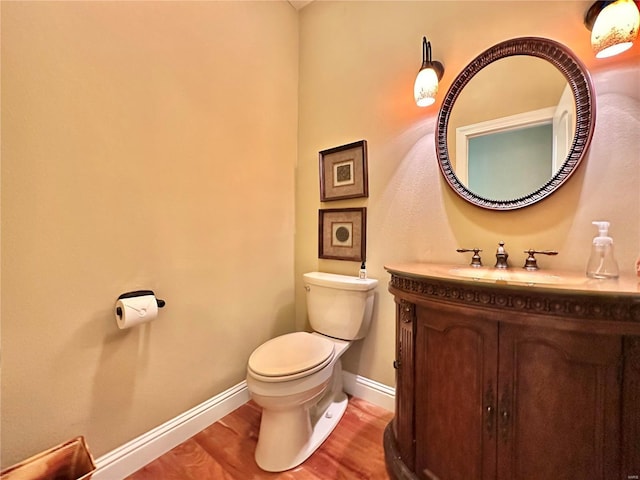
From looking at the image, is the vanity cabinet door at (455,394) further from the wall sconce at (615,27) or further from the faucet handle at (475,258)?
the wall sconce at (615,27)

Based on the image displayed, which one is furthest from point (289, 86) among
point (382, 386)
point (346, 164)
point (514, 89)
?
point (382, 386)

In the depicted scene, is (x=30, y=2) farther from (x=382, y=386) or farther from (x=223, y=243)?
(x=382, y=386)

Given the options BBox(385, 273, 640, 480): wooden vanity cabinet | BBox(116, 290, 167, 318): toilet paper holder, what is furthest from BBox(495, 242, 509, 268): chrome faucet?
BBox(116, 290, 167, 318): toilet paper holder

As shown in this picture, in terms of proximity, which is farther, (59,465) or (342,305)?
(342,305)

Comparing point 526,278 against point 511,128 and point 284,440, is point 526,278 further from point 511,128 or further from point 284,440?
point 284,440

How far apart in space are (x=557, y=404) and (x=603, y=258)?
1.75ft

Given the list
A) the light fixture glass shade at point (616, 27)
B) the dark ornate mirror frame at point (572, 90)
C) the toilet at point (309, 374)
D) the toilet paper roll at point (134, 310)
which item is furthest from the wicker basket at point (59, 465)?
the light fixture glass shade at point (616, 27)

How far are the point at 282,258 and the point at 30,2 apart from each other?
5.06 feet

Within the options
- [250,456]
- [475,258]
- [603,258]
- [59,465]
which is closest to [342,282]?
[475,258]

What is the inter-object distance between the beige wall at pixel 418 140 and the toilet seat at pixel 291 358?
0.40 m

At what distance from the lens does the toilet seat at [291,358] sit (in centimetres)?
114

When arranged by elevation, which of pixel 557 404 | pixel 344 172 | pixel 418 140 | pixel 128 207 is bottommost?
pixel 557 404

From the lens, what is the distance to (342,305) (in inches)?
59.8

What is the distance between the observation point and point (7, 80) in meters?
0.86
